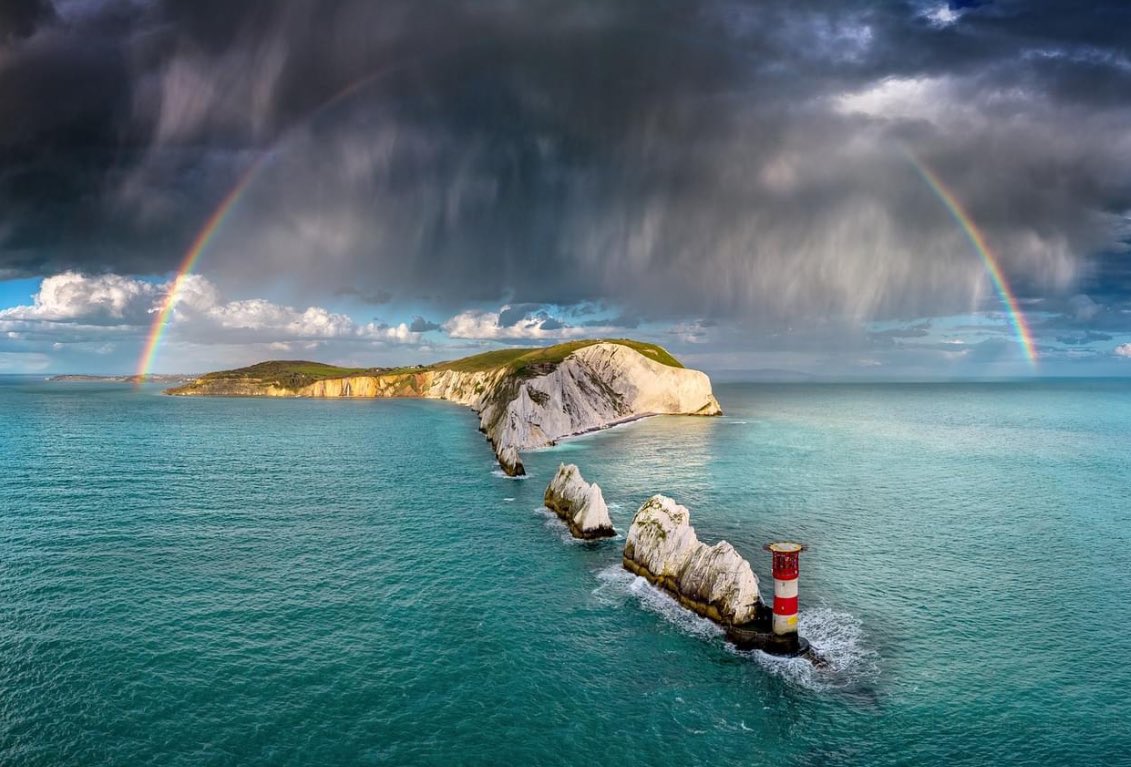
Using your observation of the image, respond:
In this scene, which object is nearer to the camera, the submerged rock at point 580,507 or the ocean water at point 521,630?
the ocean water at point 521,630

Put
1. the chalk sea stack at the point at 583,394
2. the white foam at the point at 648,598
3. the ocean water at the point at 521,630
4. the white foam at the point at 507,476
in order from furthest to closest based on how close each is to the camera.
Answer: the chalk sea stack at the point at 583,394, the white foam at the point at 507,476, the white foam at the point at 648,598, the ocean water at the point at 521,630

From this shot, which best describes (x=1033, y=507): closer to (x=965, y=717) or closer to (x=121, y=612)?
(x=965, y=717)

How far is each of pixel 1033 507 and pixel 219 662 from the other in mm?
80391

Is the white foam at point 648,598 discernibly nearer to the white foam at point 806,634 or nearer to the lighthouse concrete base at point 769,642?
the white foam at point 806,634

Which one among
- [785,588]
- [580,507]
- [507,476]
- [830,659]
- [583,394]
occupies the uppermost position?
[583,394]

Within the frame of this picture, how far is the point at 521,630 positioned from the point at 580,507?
22.4 metres

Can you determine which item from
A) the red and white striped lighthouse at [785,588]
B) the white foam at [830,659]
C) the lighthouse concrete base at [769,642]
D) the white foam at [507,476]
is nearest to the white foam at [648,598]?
the lighthouse concrete base at [769,642]

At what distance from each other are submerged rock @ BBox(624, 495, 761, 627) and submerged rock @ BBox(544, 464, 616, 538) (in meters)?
7.44

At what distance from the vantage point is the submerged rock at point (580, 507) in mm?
56656

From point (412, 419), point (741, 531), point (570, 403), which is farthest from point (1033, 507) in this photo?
point (412, 419)

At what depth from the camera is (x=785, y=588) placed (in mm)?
35375

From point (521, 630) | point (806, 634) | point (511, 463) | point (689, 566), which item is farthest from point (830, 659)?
point (511, 463)

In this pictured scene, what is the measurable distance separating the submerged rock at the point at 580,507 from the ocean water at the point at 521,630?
6.31ft

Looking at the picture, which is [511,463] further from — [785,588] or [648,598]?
[785,588]
